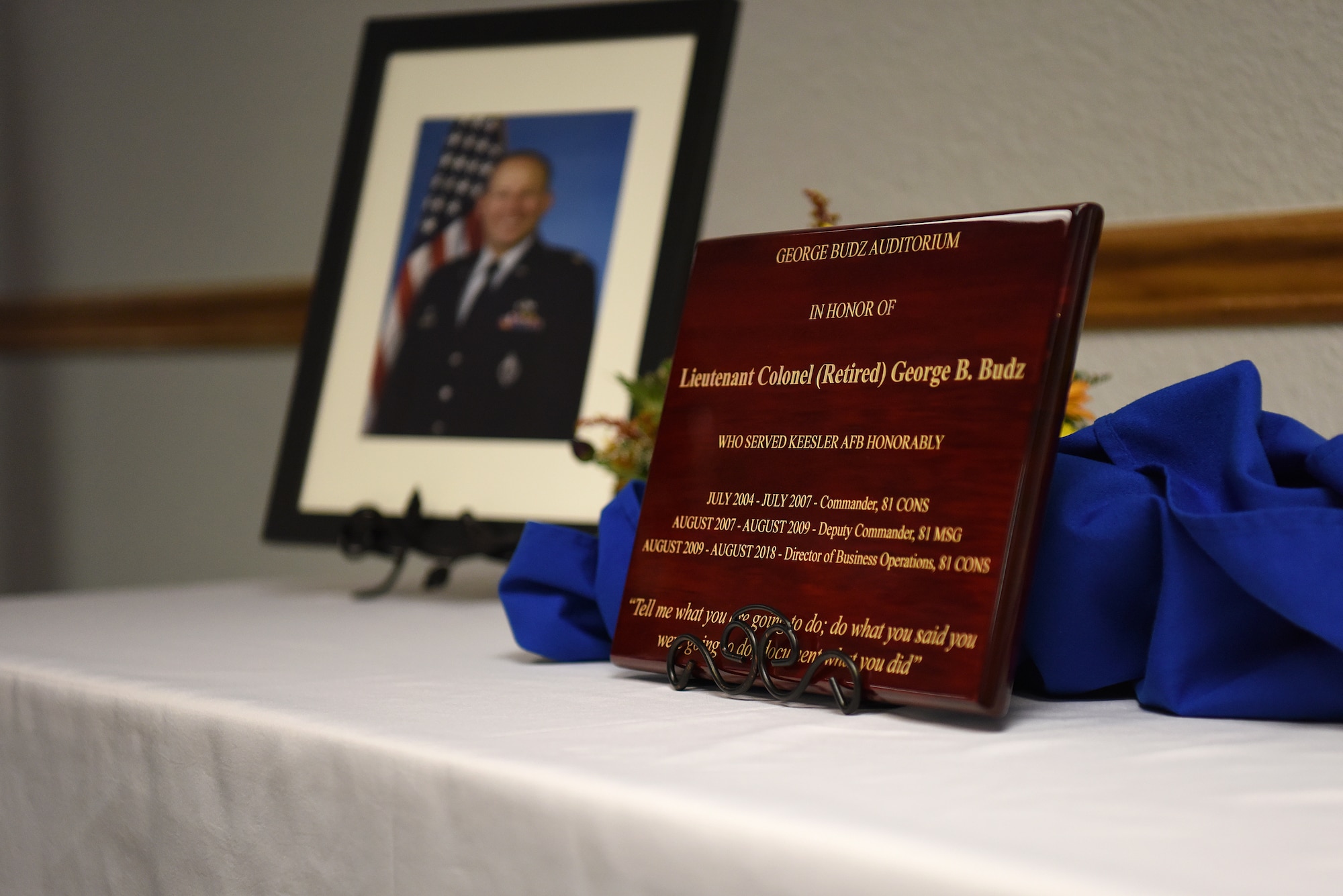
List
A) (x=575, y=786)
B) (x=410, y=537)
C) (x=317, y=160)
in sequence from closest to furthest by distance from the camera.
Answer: (x=575, y=786), (x=410, y=537), (x=317, y=160)

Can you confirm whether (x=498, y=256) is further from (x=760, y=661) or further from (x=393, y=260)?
(x=760, y=661)

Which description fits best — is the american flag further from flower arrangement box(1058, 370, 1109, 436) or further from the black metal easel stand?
flower arrangement box(1058, 370, 1109, 436)

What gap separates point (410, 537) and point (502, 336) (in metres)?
0.21

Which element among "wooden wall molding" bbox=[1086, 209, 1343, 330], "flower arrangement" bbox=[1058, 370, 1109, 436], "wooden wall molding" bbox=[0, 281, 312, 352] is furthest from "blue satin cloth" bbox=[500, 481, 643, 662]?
"wooden wall molding" bbox=[0, 281, 312, 352]

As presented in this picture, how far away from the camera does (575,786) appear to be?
38cm

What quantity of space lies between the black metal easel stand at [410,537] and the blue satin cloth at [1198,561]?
55 cm

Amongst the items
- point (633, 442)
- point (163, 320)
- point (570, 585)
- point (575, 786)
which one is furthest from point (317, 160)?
point (575, 786)

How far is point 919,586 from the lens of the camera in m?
0.48

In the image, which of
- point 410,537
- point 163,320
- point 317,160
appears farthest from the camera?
point 163,320

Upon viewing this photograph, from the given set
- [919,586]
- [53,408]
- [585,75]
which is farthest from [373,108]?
[53,408]

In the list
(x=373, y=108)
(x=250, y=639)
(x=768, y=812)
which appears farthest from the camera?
(x=373, y=108)

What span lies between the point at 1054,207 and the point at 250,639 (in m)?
0.57

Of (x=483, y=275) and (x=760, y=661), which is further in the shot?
(x=483, y=275)

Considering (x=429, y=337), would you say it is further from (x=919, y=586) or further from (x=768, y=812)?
(x=768, y=812)
